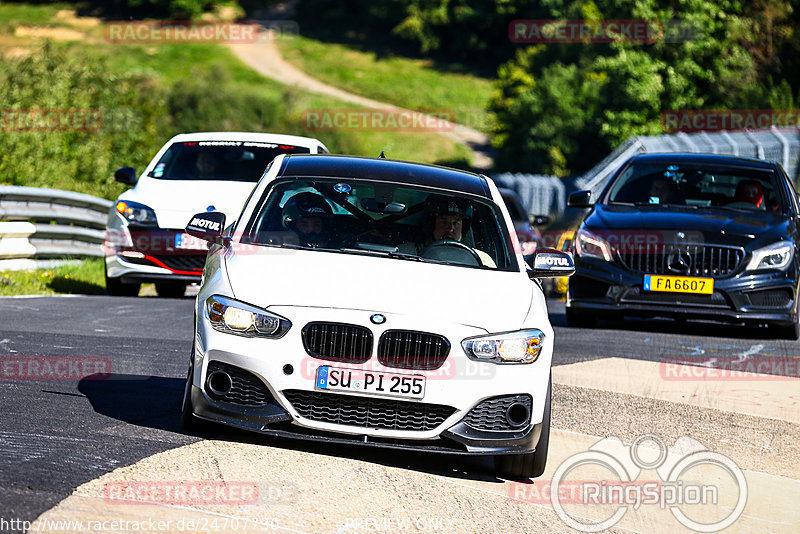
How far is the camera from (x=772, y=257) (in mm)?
12266

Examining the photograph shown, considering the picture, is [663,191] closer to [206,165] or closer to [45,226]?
[206,165]

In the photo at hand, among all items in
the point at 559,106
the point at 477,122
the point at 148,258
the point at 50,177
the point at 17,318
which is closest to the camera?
the point at 17,318

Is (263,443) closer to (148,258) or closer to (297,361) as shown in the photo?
(297,361)

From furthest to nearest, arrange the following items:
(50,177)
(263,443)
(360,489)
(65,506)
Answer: (50,177), (263,443), (360,489), (65,506)

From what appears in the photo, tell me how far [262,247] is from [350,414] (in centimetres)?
120

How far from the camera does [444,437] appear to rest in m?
6.09

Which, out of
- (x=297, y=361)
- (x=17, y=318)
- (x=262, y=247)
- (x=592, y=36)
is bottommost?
(x=17, y=318)


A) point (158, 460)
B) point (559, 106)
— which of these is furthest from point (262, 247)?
point (559, 106)
